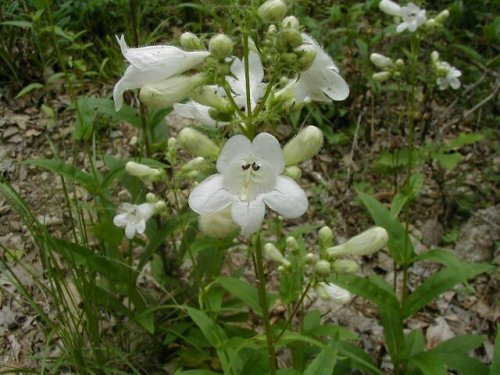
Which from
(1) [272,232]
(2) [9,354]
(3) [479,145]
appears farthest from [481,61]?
(2) [9,354]

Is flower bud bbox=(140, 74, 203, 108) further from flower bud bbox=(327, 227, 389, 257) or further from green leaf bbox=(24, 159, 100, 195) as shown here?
green leaf bbox=(24, 159, 100, 195)

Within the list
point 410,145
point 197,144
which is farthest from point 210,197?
point 410,145

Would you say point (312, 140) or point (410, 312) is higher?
point (312, 140)

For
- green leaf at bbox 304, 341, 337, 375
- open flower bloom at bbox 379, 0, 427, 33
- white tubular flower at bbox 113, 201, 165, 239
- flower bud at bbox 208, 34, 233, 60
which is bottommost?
white tubular flower at bbox 113, 201, 165, 239

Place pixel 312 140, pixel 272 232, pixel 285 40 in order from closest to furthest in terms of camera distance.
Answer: pixel 285 40 < pixel 312 140 < pixel 272 232

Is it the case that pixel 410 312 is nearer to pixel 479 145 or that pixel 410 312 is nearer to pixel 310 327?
pixel 310 327

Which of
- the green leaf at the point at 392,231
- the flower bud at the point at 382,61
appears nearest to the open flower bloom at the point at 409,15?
the flower bud at the point at 382,61

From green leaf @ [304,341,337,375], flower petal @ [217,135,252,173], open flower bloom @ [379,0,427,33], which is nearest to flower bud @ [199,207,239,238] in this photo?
flower petal @ [217,135,252,173]

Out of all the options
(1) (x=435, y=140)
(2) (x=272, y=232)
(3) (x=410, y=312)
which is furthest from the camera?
(1) (x=435, y=140)

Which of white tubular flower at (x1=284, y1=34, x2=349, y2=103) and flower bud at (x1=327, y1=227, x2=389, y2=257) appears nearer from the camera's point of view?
white tubular flower at (x1=284, y1=34, x2=349, y2=103)
